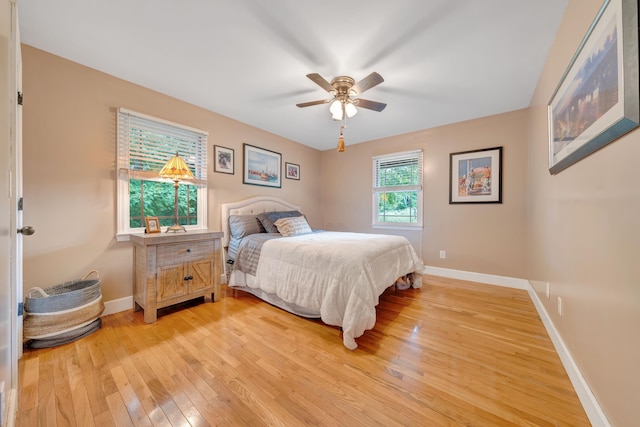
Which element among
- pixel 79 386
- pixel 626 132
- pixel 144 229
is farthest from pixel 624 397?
pixel 144 229

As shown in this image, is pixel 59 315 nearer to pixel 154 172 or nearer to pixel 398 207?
pixel 154 172

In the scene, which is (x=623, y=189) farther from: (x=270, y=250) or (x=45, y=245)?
(x=45, y=245)

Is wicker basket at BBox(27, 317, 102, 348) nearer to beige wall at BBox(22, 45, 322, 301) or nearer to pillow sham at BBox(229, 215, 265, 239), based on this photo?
beige wall at BBox(22, 45, 322, 301)

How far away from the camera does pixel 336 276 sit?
6.32ft

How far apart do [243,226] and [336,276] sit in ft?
5.52

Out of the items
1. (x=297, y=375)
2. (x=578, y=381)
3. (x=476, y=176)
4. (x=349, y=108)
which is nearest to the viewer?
(x=578, y=381)

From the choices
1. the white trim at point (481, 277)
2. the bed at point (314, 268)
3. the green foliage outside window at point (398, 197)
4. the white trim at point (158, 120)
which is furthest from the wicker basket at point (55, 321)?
the green foliage outside window at point (398, 197)

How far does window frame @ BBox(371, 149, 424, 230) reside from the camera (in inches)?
151

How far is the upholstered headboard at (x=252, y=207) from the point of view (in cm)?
323

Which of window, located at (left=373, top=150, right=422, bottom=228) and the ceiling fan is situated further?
window, located at (left=373, top=150, right=422, bottom=228)

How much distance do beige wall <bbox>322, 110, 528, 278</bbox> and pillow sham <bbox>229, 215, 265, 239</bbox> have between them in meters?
2.09

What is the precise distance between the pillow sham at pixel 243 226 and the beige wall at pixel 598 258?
9.91 feet

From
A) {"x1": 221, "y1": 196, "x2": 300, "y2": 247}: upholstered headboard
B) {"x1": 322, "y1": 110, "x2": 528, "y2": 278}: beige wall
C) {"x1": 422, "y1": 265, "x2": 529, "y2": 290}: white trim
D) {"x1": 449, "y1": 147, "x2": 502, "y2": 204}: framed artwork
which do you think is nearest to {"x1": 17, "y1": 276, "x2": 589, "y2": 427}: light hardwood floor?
{"x1": 422, "y1": 265, "x2": 529, "y2": 290}: white trim

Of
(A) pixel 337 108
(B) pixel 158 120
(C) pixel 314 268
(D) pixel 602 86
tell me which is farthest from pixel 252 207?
(D) pixel 602 86
